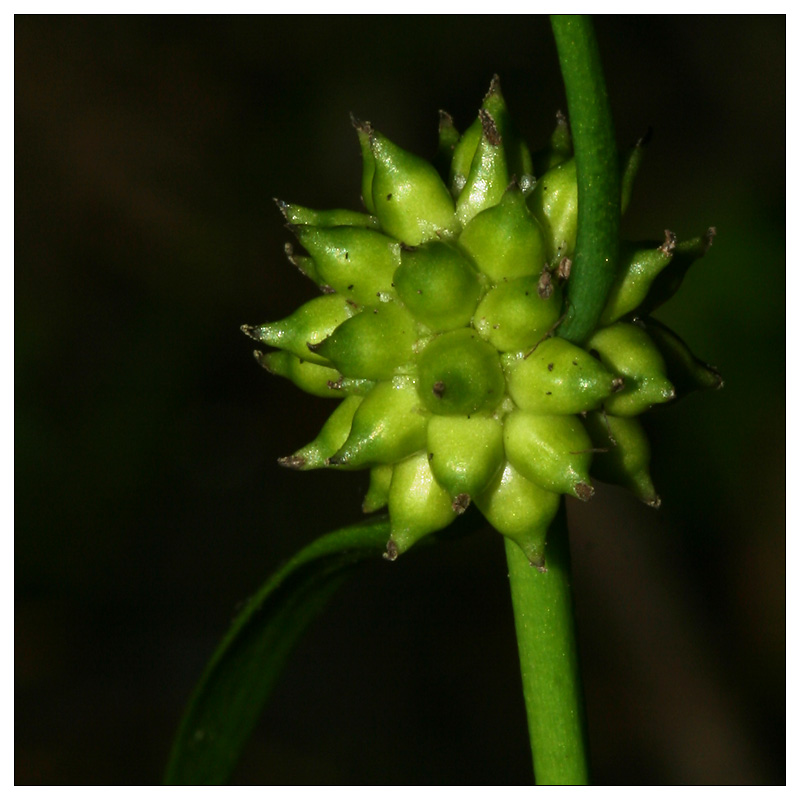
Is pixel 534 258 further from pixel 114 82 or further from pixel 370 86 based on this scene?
pixel 114 82

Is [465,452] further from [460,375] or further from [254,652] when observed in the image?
[254,652]

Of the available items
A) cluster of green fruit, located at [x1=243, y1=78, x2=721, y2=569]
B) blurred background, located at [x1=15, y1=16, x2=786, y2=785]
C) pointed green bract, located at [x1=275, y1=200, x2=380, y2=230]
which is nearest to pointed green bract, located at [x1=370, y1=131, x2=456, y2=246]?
cluster of green fruit, located at [x1=243, y1=78, x2=721, y2=569]

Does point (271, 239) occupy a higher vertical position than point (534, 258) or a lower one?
higher

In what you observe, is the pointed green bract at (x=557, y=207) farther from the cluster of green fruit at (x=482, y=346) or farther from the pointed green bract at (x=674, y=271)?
the pointed green bract at (x=674, y=271)

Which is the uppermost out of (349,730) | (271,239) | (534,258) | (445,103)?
(445,103)

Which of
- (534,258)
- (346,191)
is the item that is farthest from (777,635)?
(534,258)

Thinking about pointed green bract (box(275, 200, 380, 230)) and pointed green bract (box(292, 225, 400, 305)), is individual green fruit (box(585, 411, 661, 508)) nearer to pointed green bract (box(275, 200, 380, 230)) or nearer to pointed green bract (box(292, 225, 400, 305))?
pointed green bract (box(292, 225, 400, 305))

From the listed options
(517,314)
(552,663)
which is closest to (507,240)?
(517,314)
